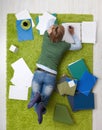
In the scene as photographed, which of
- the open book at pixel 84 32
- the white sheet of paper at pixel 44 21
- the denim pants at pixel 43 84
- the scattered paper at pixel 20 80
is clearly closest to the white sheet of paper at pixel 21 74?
the scattered paper at pixel 20 80

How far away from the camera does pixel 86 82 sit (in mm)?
2139

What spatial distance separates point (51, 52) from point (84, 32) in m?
0.33

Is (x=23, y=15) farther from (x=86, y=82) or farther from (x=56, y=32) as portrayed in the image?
(x=86, y=82)

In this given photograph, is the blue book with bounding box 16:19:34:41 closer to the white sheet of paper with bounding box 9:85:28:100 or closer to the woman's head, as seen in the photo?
the woman's head

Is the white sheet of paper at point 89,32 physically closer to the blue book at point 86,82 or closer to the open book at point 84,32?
the open book at point 84,32

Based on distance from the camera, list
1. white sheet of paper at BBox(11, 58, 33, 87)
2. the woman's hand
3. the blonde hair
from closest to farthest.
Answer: the blonde hair → the woman's hand → white sheet of paper at BBox(11, 58, 33, 87)

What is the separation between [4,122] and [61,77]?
2.13 ft

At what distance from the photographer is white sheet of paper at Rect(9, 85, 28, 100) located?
2.24m

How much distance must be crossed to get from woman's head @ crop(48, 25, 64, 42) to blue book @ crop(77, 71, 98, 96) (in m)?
0.38

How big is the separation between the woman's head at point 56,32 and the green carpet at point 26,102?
173 mm

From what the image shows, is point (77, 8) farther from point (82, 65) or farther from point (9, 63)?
point (9, 63)

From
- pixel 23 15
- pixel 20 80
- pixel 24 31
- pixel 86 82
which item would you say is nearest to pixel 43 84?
pixel 20 80

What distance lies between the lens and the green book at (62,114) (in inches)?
84.8

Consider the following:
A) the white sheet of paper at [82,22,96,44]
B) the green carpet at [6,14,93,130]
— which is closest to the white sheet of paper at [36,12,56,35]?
the green carpet at [6,14,93,130]
